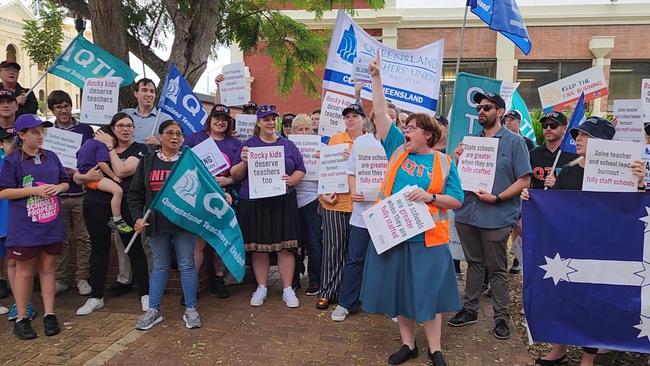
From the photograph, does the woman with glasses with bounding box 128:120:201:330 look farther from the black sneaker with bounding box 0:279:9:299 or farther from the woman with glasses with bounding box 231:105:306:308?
the black sneaker with bounding box 0:279:9:299

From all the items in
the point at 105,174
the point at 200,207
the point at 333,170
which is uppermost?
the point at 333,170

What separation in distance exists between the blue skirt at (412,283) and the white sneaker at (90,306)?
112 inches

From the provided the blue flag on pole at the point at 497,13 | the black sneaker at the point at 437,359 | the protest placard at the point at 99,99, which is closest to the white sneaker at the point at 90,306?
the protest placard at the point at 99,99

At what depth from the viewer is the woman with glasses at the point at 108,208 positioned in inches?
196

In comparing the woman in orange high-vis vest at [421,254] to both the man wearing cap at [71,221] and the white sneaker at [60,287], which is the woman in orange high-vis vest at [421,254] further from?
the white sneaker at [60,287]

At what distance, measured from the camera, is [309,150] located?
561cm

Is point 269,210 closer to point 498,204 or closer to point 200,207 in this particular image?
point 200,207

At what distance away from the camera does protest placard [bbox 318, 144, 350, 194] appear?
16.6ft

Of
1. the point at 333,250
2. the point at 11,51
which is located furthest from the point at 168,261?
the point at 11,51

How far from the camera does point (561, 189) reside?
13.2 ft

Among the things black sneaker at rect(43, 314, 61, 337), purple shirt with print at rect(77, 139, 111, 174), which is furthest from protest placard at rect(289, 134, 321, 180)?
black sneaker at rect(43, 314, 61, 337)

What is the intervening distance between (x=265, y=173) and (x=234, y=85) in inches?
95.0

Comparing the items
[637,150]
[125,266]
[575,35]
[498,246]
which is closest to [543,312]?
[498,246]

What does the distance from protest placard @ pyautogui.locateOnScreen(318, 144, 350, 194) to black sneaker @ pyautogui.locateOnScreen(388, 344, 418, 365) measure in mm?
1706
